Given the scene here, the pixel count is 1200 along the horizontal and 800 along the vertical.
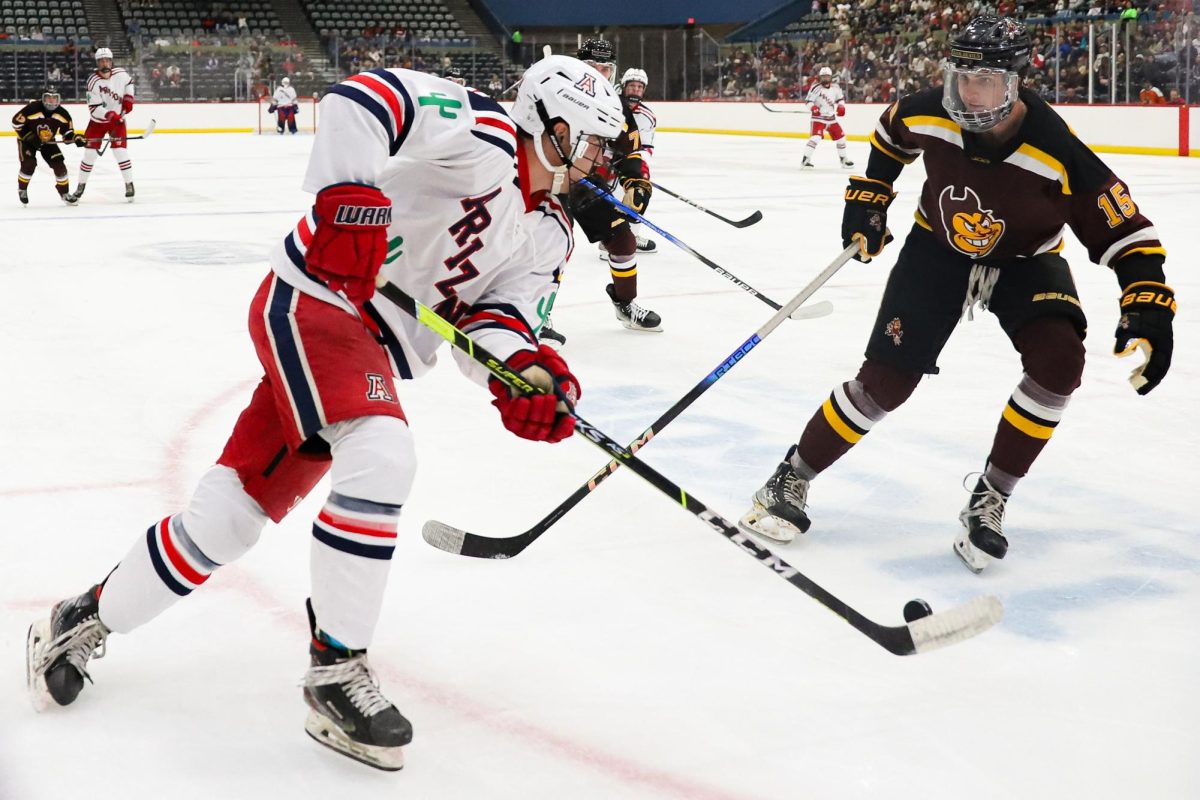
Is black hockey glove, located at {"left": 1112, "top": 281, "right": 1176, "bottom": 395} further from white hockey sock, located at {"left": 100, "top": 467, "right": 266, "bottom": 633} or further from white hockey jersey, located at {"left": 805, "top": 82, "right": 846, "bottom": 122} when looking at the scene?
white hockey jersey, located at {"left": 805, "top": 82, "right": 846, "bottom": 122}

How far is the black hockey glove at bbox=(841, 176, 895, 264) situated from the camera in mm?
2840

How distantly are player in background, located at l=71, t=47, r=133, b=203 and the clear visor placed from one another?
26.5 ft

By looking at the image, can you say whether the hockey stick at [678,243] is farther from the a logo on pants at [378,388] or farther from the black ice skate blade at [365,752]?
the black ice skate blade at [365,752]

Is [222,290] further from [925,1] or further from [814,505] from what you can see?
[925,1]

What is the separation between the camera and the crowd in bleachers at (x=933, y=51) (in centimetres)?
1263

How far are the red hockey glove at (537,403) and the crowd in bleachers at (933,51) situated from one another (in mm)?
12016

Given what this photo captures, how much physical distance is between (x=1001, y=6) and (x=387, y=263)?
16.1m

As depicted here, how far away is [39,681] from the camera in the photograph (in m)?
1.90

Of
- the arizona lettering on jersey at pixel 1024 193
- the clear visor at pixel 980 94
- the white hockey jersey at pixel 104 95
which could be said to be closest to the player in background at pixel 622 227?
the arizona lettering on jersey at pixel 1024 193

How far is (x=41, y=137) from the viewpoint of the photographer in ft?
30.4

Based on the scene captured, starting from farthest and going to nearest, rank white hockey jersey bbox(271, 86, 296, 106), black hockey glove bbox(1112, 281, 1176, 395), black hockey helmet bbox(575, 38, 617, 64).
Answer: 1. white hockey jersey bbox(271, 86, 296, 106)
2. black hockey helmet bbox(575, 38, 617, 64)
3. black hockey glove bbox(1112, 281, 1176, 395)

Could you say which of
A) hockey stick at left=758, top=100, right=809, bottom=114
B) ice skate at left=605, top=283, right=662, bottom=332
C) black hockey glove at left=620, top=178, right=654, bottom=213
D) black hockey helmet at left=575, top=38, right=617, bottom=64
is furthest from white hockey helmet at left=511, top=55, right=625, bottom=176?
hockey stick at left=758, top=100, right=809, bottom=114

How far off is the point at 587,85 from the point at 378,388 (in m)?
0.56

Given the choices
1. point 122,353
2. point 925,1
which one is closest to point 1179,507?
point 122,353
